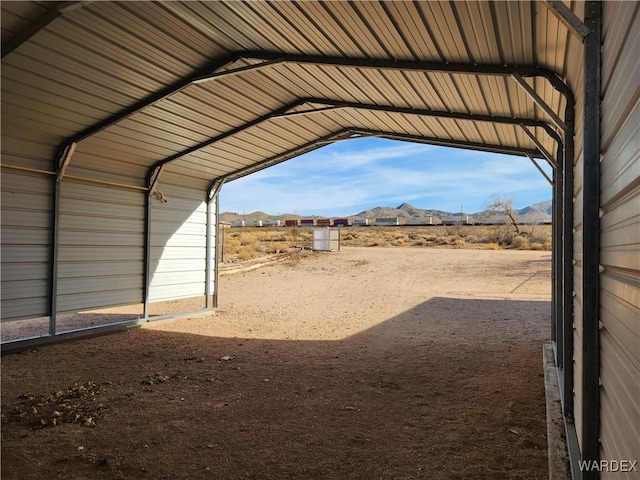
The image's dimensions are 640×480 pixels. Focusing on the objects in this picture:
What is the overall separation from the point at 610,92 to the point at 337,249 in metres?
25.2

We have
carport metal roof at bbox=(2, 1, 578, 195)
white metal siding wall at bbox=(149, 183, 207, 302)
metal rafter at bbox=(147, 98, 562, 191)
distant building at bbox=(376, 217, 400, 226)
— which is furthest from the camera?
distant building at bbox=(376, 217, 400, 226)

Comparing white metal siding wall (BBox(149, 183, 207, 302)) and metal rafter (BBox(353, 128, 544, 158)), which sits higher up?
metal rafter (BBox(353, 128, 544, 158))

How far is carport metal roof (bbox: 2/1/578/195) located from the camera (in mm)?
4188

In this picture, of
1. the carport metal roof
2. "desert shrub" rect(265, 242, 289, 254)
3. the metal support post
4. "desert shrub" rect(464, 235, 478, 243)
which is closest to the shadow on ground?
the metal support post

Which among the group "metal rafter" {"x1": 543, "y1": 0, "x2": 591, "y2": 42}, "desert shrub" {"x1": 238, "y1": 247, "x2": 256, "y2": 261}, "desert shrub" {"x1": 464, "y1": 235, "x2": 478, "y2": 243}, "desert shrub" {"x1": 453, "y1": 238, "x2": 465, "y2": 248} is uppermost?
"metal rafter" {"x1": 543, "y1": 0, "x2": 591, "y2": 42}

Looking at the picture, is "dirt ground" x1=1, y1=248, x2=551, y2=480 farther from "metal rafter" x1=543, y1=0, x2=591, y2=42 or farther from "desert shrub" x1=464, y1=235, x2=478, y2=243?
"desert shrub" x1=464, y1=235, x2=478, y2=243

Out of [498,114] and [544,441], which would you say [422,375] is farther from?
[498,114]

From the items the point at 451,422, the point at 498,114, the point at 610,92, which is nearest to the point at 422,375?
the point at 451,422

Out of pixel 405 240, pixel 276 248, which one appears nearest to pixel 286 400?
pixel 276 248

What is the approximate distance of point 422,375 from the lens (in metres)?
6.10

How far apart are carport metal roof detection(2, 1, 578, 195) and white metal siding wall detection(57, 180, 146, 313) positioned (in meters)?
0.38

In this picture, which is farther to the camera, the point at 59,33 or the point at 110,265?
the point at 110,265

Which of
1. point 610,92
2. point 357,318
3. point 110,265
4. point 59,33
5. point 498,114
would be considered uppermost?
point 59,33

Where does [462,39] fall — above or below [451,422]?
above
